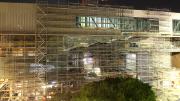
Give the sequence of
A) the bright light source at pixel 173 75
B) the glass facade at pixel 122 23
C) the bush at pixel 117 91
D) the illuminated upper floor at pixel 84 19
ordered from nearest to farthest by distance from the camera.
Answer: the bush at pixel 117 91 < the illuminated upper floor at pixel 84 19 < the glass facade at pixel 122 23 < the bright light source at pixel 173 75

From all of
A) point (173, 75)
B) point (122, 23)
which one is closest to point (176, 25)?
point (173, 75)

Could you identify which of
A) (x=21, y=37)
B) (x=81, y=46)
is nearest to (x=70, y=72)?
(x=81, y=46)

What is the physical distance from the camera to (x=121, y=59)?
13.8m

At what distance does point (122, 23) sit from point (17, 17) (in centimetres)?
451

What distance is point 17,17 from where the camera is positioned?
12117 millimetres

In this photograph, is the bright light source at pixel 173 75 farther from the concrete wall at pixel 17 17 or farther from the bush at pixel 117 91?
the concrete wall at pixel 17 17

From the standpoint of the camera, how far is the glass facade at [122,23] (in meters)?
13.5

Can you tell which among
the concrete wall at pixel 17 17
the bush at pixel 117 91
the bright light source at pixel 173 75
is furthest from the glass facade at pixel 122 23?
the bush at pixel 117 91

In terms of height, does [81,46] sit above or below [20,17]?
below

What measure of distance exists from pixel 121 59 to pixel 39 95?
150 inches

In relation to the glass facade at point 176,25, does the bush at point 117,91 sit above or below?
below

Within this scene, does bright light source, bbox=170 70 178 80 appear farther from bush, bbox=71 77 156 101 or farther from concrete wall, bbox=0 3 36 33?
concrete wall, bbox=0 3 36 33

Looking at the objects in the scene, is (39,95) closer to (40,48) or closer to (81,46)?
(40,48)

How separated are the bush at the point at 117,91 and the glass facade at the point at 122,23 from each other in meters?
3.36
